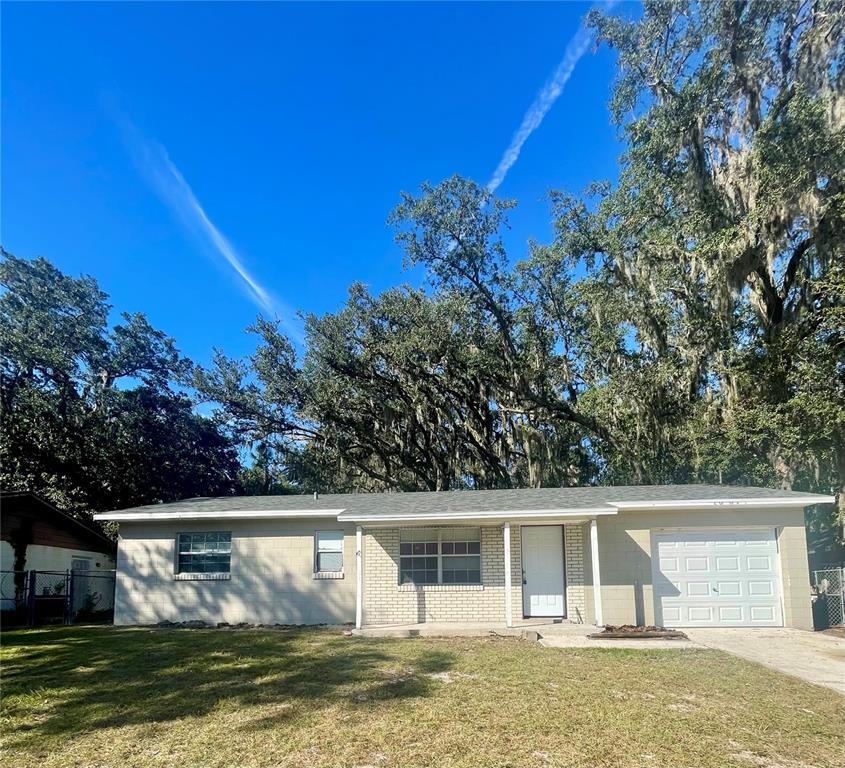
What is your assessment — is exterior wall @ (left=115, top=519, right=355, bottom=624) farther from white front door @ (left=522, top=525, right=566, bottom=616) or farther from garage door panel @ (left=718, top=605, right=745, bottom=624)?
garage door panel @ (left=718, top=605, right=745, bottom=624)

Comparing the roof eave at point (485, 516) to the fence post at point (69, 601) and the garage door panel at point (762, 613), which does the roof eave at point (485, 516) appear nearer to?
the garage door panel at point (762, 613)

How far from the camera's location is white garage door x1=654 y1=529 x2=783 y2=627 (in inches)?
490

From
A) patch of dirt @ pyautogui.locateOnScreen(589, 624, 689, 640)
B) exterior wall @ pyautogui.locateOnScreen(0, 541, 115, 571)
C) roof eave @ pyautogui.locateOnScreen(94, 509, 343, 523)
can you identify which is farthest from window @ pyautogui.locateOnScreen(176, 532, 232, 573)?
patch of dirt @ pyautogui.locateOnScreen(589, 624, 689, 640)

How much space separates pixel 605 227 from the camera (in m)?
18.4

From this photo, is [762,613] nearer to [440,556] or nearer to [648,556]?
[648,556]

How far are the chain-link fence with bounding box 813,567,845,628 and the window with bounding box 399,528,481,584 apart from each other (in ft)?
23.7

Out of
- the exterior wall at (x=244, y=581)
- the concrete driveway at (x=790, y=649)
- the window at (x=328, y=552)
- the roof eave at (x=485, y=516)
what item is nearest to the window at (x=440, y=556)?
the roof eave at (x=485, y=516)

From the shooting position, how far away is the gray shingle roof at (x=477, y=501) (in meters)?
12.7

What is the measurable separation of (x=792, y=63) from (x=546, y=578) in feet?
43.0

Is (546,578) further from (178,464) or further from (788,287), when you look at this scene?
(178,464)

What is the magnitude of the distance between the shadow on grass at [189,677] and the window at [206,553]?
2.60 meters

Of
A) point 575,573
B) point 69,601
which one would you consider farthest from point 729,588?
point 69,601

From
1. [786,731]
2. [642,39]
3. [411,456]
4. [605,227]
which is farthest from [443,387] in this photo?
[786,731]

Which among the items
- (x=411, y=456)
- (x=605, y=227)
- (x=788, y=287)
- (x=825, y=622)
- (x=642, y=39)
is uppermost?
(x=642, y=39)
